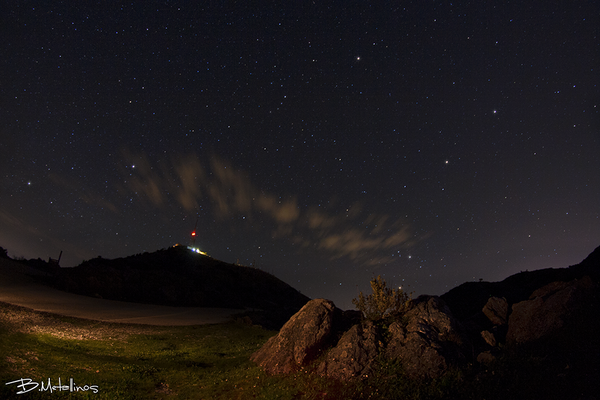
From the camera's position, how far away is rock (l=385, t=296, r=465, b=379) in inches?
379

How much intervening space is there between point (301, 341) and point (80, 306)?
23035 millimetres

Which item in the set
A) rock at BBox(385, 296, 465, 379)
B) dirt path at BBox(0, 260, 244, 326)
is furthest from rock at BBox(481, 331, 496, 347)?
dirt path at BBox(0, 260, 244, 326)

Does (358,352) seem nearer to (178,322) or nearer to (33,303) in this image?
(178,322)

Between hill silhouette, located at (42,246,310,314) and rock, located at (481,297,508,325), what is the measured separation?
28603 millimetres

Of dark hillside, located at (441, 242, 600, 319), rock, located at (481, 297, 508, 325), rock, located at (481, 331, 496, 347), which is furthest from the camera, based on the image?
dark hillside, located at (441, 242, 600, 319)

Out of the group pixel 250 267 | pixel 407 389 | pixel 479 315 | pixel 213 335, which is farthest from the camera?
pixel 250 267

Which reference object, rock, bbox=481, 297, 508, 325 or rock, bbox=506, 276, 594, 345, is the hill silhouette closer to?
rock, bbox=481, 297, 508, 325

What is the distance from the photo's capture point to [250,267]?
61.7 meters

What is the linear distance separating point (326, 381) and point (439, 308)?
5460 mm

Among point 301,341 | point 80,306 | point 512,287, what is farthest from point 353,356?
point 80,306

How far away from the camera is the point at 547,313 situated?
10.9 metres

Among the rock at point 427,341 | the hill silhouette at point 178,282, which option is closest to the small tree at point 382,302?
the rock at point 427,341

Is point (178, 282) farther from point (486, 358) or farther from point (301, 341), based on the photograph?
point (486, 358)

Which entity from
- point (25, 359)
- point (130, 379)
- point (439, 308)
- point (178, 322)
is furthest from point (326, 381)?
point (178, 322)
